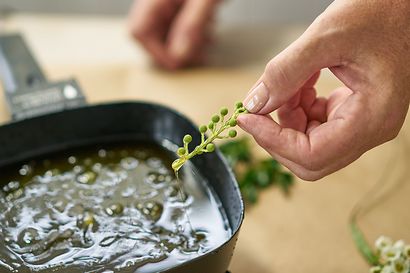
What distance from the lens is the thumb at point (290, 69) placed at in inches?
26.1

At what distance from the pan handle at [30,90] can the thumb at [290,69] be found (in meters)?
0.45

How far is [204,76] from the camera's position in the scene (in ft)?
4.38

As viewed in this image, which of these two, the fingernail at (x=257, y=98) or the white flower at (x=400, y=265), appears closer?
the fingernail at (x=257, y=98)

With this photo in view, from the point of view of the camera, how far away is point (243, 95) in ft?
4.17

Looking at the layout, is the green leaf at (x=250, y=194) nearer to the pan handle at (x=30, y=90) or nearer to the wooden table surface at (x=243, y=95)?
the wooden table surface at (x=243, y=95)

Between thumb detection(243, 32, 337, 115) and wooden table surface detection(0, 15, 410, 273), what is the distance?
322 millimetres

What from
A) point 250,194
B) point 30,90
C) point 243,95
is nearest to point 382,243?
point 250,194

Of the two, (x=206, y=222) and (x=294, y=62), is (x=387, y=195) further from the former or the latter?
(x=294, y=62)

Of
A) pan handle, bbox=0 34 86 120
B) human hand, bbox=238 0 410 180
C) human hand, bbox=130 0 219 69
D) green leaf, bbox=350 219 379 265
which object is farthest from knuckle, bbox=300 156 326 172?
human hand, bbox=130 0 219 69

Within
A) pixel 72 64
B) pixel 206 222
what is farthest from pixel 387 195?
pixel 72 64

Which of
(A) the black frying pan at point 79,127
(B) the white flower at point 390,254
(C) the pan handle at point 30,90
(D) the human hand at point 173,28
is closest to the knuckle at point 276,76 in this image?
(A) the black frying pan at point 79,127

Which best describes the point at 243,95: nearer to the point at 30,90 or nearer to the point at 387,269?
the point at 30,90

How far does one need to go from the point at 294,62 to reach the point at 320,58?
0.10ft

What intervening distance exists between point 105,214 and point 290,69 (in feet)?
1.13
